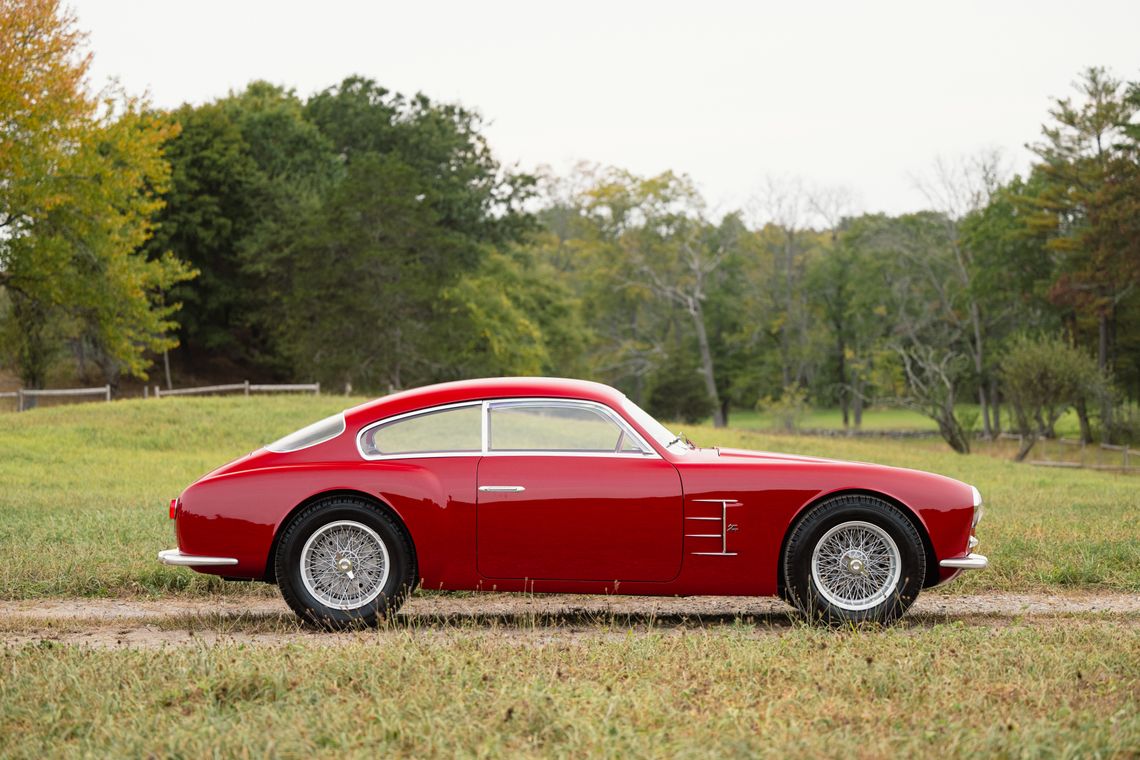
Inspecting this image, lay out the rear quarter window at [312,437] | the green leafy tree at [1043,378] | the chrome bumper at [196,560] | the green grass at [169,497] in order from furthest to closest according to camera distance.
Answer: the green leafy tree at [1043,378], the green grass at [169,497], the rear quarter window at [312,437], the chrome bumper at [196,560]

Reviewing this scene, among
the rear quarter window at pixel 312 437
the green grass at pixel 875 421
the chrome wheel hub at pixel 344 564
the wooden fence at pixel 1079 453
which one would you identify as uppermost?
the rear quarter window at pixel 312 437

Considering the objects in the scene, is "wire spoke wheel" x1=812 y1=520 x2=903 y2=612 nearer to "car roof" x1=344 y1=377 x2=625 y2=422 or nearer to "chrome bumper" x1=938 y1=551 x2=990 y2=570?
"chrome bumper" x1=938 y1=551 x2=990 y2=570

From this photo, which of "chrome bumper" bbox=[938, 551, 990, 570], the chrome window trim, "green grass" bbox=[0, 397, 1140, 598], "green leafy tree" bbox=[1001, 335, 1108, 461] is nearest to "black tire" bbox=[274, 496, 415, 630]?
the chrome window trim

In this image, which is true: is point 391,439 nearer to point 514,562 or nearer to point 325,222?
point 514,562

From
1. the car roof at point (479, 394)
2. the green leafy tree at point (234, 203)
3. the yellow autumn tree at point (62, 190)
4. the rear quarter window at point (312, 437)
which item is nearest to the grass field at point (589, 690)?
the rear quarter window at point (312, 437)

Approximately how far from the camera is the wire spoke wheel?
677 cm

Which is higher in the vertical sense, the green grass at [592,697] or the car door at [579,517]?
the car door at [579,517]

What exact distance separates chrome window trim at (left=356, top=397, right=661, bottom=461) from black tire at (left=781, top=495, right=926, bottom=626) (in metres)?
1.03

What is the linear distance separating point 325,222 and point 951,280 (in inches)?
1487

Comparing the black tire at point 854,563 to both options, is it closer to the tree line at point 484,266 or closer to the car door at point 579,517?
the car door at point 579,517

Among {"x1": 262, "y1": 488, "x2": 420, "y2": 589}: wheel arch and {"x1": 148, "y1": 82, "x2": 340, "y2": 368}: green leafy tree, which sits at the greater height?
{"x1": 148, "y1": 82, "x2": 340, "y2": 368}: green leafy tree

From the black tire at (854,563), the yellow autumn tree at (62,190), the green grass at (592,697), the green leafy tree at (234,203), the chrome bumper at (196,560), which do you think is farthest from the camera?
the green leafy tree at (234,203)

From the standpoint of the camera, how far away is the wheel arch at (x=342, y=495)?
22.3 ft

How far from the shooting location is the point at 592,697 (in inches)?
184
